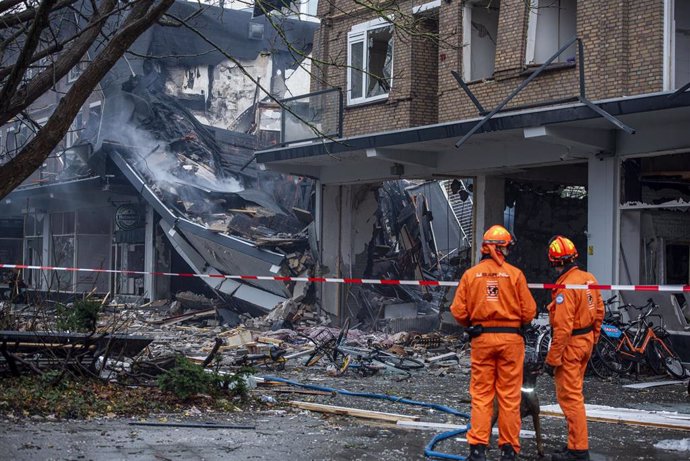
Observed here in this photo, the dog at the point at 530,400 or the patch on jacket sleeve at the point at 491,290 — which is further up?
the patch on jacket sleeve at the point at 491,290

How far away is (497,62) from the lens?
17.6 m

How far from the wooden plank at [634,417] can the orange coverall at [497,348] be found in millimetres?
2800

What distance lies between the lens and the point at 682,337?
15016 mm

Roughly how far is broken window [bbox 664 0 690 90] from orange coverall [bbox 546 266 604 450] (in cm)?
781

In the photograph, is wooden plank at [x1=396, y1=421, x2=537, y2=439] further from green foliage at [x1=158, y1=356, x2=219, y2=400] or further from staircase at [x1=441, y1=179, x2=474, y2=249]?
staircase at [x1=441, y1=179, x2=474, y2=249]

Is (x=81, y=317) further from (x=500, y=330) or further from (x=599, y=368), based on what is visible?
(x=599, y=368)

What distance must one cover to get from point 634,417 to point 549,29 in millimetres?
9162

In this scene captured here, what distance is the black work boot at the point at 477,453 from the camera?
23.6 ft

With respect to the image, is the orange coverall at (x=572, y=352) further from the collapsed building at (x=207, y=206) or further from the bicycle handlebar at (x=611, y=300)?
the collapsed building at (x=207, y=206)

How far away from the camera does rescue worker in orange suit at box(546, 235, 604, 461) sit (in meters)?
7.70

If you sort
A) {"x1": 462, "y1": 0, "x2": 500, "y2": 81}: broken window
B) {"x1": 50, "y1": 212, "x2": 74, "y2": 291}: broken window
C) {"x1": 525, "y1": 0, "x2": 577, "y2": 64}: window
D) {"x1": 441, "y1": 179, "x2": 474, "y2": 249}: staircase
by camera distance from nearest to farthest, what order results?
1. {"x1": 525, "y1": 0, "x2": 577, "y2": 64}: window
2. {"x1": 462, "y1": 0, "x2": 500, "y2": 81}: broken window
3. {"x1": 441, "y1": 179, "x2": 474, "y2": 249}: staircase
4. {"x1": 50, "y1": 212, "x2": 74, "y2": 291}: broken window

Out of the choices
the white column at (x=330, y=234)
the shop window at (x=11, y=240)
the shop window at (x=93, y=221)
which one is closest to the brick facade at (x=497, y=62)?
the white column at (x=330, y=234)

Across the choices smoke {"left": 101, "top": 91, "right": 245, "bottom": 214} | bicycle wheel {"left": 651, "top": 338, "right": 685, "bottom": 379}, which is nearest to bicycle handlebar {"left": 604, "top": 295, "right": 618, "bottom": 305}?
bicycle wheel {"left": 651, "top": 338, "right": 685, "bottom": 379}

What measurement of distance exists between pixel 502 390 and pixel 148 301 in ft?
75.6
